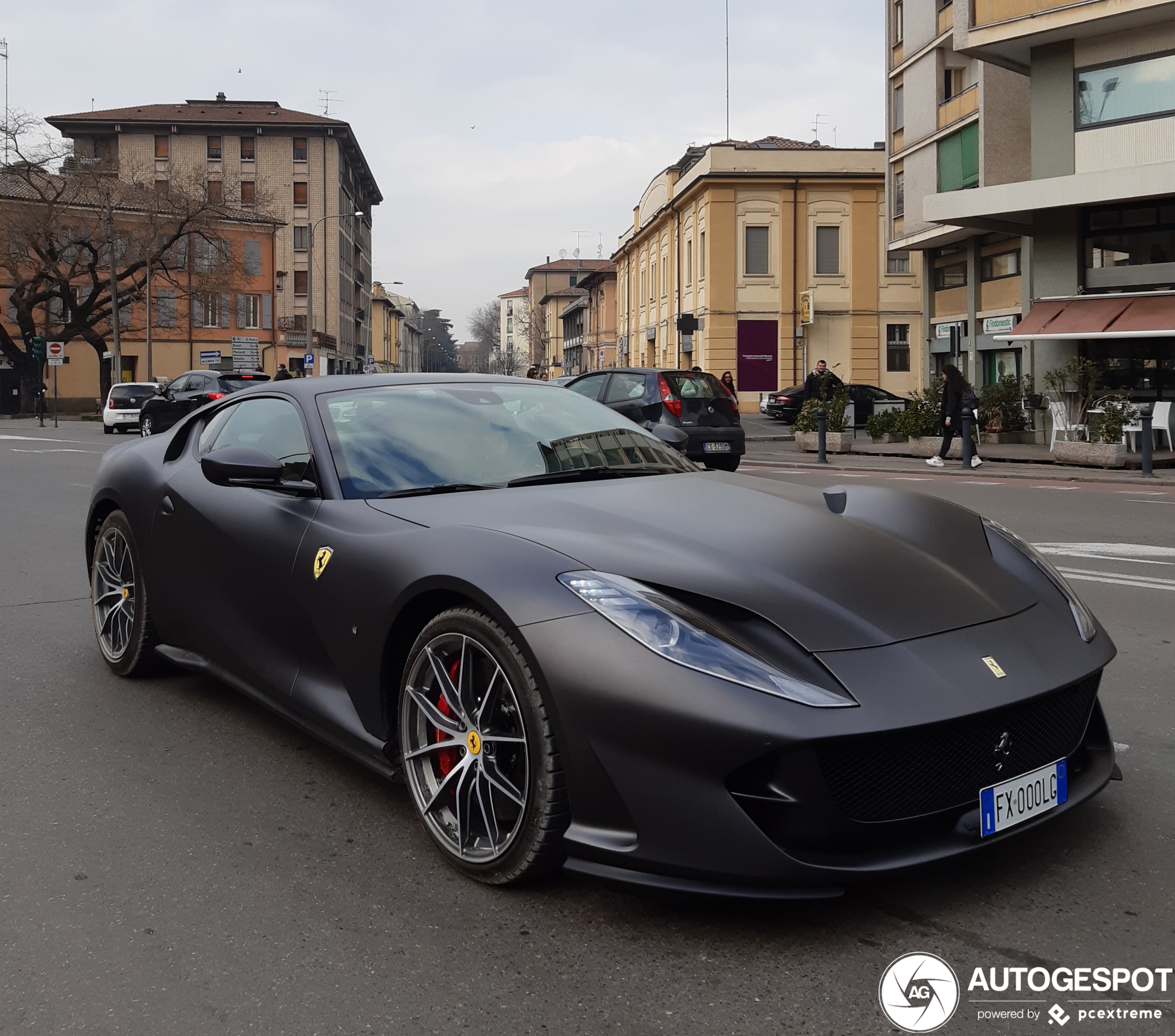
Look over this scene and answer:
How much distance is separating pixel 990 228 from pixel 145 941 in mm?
27157

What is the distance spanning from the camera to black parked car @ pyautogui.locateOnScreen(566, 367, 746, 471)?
17.7 m

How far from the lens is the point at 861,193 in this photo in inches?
1901

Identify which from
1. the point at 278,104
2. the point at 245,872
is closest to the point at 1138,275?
the point at 245,872

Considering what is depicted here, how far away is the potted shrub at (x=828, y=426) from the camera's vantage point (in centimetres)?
2400

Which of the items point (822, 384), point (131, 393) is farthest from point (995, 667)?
point (131, 393)

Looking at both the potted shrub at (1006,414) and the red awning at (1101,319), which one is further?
the potted shrub at (1006,414)

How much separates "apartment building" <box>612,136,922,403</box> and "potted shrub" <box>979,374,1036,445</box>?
22.2 meters

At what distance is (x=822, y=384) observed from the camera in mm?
26969

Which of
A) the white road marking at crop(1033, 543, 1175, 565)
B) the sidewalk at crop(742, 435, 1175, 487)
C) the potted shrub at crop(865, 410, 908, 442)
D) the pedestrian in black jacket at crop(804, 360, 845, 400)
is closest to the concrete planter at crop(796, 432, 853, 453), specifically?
the sidewalk at crop(742, 435, 1175, 487)

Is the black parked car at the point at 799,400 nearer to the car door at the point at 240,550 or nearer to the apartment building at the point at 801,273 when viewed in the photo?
the apartment building at the point at 801,273

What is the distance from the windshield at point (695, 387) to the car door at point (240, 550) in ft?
43.1

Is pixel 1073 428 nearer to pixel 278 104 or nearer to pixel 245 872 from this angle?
pixel 245 872

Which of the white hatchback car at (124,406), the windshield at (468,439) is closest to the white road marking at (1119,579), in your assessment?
the windshield at (468,439)

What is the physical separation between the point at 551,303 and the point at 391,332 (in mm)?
27406
